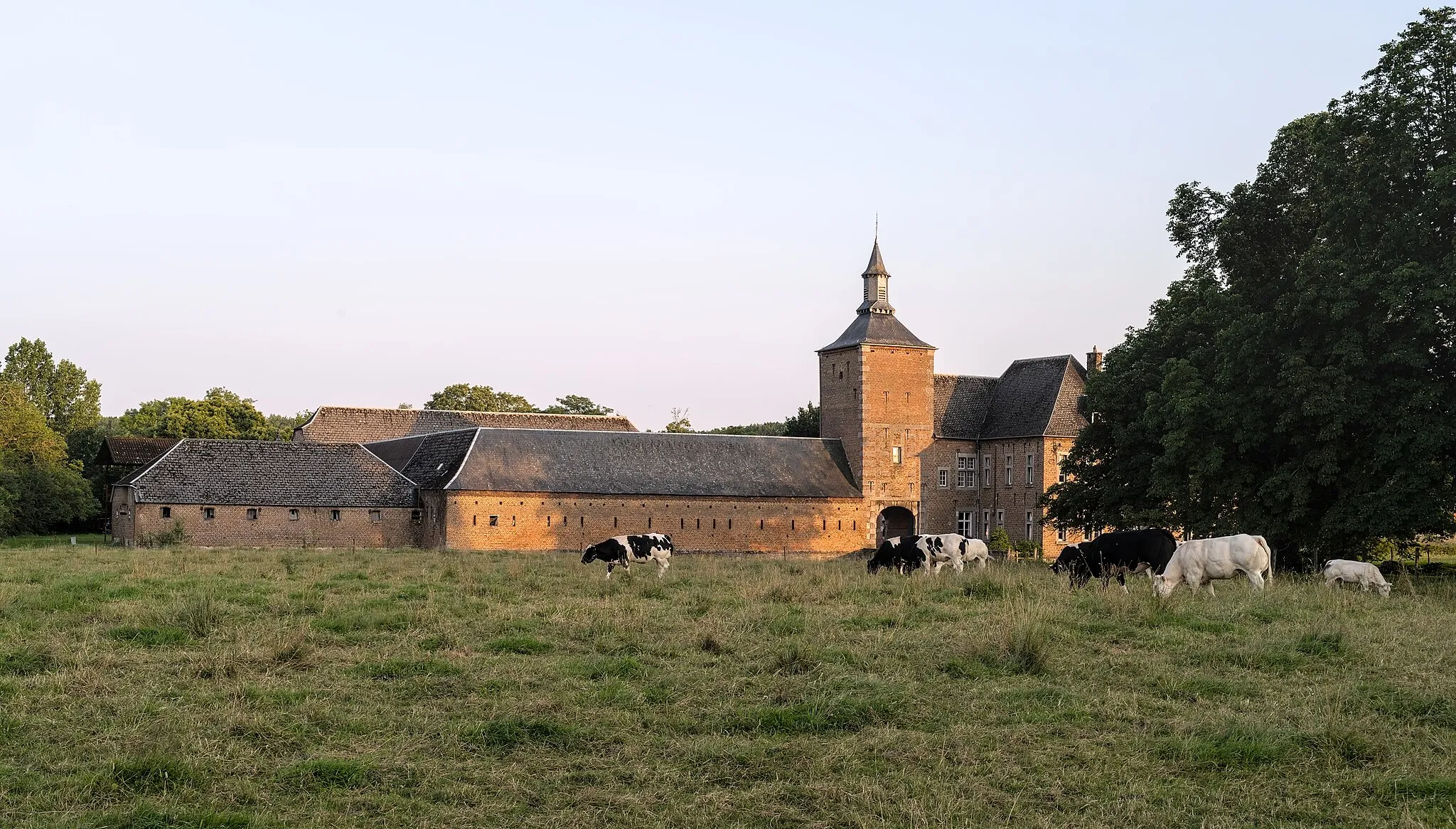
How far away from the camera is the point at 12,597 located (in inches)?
636

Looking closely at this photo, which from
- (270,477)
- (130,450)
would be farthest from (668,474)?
(130,450)

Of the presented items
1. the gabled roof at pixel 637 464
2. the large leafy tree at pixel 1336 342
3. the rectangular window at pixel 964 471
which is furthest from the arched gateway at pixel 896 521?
the large leafy tree at pixel 1336 342

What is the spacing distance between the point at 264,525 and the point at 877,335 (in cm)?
2632

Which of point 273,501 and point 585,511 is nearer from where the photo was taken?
point 273,501

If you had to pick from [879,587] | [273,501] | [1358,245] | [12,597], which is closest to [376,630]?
[12,597]

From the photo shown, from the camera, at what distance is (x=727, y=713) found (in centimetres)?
976

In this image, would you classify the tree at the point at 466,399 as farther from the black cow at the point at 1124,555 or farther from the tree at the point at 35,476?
the black cow at the point at 1124,555

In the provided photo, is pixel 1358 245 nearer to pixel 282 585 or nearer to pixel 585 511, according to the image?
pixel 282 585

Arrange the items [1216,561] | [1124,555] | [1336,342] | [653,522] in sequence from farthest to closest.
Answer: [653,522] → [1336,342] → [1124,555] → [1216,561]

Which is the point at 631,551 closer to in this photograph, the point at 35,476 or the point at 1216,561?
the point at 1216,561

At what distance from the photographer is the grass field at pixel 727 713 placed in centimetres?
768

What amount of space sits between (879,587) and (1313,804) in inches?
463

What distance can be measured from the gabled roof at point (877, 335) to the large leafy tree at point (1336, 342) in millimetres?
25566

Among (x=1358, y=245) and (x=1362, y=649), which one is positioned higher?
(x=1358, y=245)
